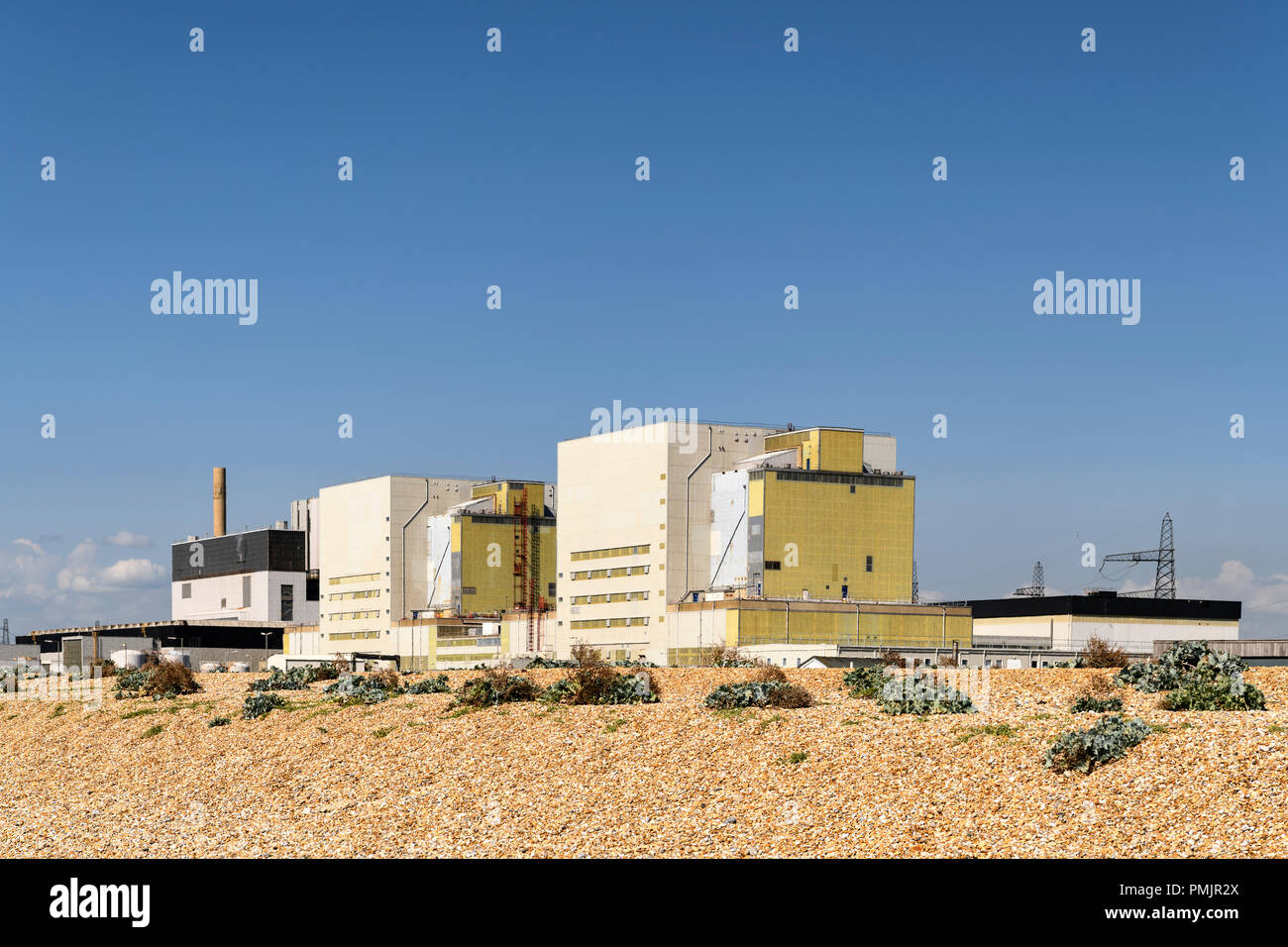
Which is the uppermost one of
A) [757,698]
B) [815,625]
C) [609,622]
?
[757,698]

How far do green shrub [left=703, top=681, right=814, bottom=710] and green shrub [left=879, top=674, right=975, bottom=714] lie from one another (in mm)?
1986

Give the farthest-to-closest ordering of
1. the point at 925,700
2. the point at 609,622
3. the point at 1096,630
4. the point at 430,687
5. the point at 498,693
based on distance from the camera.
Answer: the point at 1096,630, the point at 609,622, the point at 430,687, the point at 498,693, the point at 925,700

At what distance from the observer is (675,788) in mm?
23891

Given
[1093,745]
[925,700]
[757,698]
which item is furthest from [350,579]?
[1093,745]

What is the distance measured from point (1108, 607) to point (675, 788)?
388 feet

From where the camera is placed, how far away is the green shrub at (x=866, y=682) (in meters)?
34.7

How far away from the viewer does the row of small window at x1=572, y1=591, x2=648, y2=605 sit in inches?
4867

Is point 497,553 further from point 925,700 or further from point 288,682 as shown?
point 925,700

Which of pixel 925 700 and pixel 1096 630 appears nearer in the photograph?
pixel 925 700

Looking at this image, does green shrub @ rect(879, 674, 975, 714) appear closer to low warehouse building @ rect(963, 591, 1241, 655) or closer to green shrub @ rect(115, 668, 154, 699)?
green shrub @ rect(115, 668, 154, 699)

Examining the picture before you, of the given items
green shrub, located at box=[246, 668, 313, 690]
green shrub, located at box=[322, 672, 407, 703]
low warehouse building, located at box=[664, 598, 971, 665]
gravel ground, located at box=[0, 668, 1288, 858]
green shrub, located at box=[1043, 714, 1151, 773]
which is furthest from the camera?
low warehouse building, located at box=[664, 598, 971, 665]

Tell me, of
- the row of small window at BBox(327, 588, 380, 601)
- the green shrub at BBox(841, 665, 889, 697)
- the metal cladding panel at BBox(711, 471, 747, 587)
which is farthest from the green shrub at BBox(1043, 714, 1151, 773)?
the row of small window at BBox(327, 588, 380, 601)

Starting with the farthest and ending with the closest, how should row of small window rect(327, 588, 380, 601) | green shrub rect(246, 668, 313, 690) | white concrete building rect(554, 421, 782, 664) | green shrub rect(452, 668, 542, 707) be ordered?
row of small window rect(327, 588, 380, 601) < white concrete building rect(554, 421, 782, 664) < green shrub rect(246, 668, 313, 690) < green shrub rect(452, 668, 542, 707)

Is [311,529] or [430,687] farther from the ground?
[311,529]
